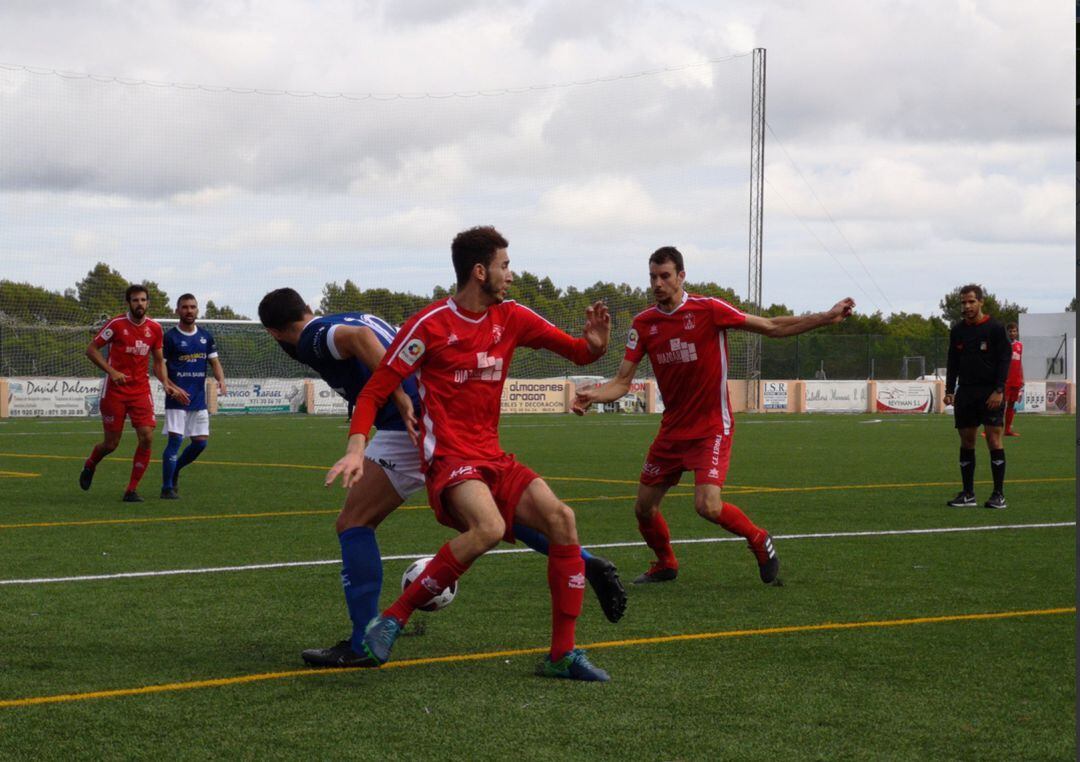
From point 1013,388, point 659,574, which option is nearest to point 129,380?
point 659,574

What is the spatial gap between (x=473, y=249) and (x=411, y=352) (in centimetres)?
52

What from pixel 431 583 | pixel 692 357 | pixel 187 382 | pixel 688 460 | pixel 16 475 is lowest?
pixel 16 475

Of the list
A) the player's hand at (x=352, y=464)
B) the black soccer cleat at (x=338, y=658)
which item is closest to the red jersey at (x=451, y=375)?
the player's hand at (x=352, y=464)

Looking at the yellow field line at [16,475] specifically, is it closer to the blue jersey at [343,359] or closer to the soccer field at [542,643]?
the soccer field at [542,643]

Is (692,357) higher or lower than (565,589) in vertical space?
higher

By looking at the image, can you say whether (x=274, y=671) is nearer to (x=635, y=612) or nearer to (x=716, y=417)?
(x=635, y=612)

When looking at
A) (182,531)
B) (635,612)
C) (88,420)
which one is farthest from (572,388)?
(635,612)

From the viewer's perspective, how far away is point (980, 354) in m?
13.3

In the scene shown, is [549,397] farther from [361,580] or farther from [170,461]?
[361,580]

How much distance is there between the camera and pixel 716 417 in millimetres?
8602

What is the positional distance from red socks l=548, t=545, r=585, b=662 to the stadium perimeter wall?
26835 millimetres

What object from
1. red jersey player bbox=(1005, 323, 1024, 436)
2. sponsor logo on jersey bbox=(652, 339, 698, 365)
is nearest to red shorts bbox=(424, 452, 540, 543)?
sponsor logo on jersey bbox=(652, 339, 698, 365)

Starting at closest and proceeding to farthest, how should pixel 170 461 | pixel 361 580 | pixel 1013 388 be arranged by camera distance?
1. pixel 361 580
2. pixel 170 461
3. pixel 1013 388

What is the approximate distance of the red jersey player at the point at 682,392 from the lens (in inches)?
330
